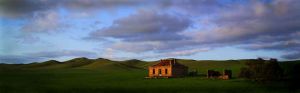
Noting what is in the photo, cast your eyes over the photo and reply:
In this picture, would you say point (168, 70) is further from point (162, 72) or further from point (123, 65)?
point (123, 65)

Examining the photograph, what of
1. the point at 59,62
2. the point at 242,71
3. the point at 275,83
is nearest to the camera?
the point at 275,83

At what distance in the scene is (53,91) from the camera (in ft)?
151

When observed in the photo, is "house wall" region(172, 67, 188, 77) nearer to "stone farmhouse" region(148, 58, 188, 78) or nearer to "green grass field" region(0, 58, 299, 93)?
"stone farmhouse" region(148, 58, 188, 78)

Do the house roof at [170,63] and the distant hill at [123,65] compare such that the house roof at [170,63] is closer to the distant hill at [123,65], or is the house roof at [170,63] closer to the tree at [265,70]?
the tree at [265,70]

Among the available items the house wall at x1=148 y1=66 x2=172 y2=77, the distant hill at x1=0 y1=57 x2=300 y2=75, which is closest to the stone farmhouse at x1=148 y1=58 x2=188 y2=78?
the house wall at x1=148 y1=66 x2=172 y2=77

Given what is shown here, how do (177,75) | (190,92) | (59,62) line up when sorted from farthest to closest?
(59,62)
(177,75)
(190,92)

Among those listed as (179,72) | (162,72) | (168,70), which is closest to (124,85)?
(168,70)

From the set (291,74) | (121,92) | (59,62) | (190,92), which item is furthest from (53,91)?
(59,62)

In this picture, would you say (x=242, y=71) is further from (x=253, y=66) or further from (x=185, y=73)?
(x=185, y=73)

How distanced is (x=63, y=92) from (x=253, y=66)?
32164mm

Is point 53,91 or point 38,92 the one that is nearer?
point 38,92

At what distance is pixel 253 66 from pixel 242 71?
5.20 meters

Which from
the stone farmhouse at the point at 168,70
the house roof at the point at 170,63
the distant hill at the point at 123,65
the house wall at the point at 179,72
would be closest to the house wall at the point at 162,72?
the stone farmhouse at the point at 168,70

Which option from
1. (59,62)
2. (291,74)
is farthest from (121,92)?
(59,62)
